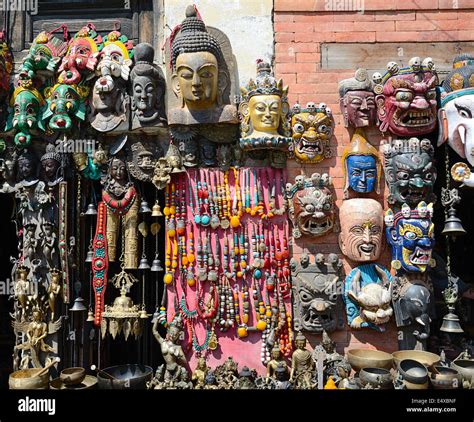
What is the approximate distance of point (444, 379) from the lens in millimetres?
4148

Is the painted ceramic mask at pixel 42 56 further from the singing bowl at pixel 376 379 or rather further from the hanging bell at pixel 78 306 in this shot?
the singing bowl at pixel 376 379

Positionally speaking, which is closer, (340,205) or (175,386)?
(175,386)

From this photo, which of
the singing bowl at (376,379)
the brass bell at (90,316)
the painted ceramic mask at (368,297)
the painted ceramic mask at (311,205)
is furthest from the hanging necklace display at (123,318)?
the singing bowl at (376,379)

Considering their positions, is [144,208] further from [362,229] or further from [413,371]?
[413,371]

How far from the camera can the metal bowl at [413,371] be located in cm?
406

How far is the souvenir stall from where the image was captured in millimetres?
4695

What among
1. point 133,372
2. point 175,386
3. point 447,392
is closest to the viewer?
point 447,392

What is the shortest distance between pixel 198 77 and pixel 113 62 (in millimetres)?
927

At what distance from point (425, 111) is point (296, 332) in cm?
249

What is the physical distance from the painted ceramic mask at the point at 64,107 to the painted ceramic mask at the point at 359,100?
2.65 m

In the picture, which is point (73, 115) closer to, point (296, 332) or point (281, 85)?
point (281, 85)

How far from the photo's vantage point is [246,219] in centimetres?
498

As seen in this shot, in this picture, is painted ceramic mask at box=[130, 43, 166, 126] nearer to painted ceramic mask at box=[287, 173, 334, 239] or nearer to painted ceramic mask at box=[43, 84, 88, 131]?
painted ceramic mask at box=[43, 84, 88, 131]

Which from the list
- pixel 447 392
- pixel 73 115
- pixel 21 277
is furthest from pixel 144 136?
pixel 447 392
